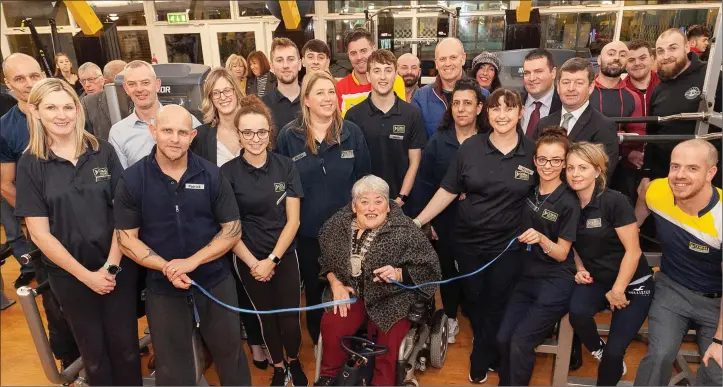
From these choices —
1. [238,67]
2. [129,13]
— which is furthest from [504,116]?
[129,13]

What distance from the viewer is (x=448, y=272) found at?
3100mm

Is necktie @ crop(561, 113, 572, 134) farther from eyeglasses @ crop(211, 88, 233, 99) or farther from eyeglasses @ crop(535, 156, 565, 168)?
eyeglasses @ crop(211, 88, 233, 99)

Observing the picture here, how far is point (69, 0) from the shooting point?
567 cm

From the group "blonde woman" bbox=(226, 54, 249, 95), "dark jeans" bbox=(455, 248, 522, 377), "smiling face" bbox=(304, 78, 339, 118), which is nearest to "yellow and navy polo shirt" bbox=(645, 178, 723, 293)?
"dark jeans" bbox=(455, 248, 522, 377)

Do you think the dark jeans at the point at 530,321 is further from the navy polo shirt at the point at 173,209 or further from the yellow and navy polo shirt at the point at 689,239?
the navy polo shirt at the point at 173,209

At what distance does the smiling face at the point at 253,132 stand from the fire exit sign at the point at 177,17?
828 cm

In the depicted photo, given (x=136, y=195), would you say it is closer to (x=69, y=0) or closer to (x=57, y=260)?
(x=57, y=260)

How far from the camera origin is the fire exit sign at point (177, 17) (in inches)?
369

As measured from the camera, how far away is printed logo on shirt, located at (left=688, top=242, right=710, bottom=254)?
222cm

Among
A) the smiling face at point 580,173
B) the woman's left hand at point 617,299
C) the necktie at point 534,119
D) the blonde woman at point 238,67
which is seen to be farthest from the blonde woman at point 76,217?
the blonde woman at point 238,67

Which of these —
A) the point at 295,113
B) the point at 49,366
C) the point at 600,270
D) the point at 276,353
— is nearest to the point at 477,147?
the point at 600,270

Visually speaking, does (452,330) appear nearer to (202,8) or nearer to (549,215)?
(549,215)

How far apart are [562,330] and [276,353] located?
1.60 m

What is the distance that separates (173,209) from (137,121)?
0.92m
